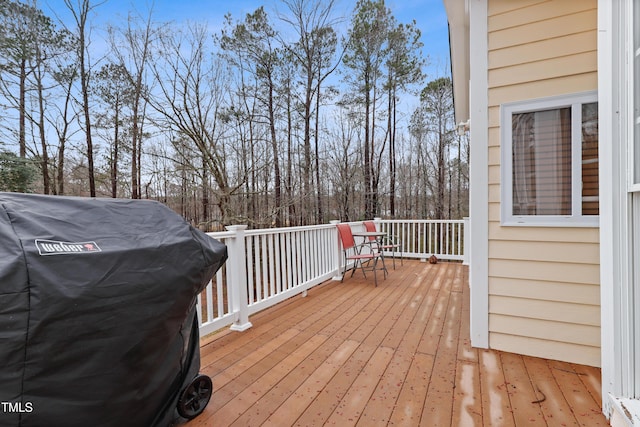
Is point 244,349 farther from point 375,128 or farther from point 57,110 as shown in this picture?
point 375,128

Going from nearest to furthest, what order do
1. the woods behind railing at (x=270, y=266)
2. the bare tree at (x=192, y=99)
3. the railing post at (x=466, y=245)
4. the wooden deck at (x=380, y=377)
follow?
1. the wooden deck at (x=380, y=377)
2. the woods behind railing at (x=270, y=266)
3. the railing post at (x=466, y=245)
4. the bare tree at (x=192, y=99)

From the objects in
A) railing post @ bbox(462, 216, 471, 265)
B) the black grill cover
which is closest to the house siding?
the black grill cover

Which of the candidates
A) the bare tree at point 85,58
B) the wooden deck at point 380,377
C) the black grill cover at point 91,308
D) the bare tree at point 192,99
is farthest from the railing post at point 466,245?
the bare tree at point 85,58

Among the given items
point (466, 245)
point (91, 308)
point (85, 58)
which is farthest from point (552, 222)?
point (85, 58)

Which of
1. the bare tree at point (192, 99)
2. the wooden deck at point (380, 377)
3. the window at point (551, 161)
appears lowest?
the wooden deck at point (380, 377)

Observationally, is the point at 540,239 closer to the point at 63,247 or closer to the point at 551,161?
the point at 551,161

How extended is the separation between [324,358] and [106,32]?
30.1ft

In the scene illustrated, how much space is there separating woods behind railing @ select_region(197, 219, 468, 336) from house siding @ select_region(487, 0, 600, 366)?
7.18ft

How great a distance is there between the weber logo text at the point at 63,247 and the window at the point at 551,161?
2702mm

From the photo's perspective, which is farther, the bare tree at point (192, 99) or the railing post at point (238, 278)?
the bare tree at point (192, 99)

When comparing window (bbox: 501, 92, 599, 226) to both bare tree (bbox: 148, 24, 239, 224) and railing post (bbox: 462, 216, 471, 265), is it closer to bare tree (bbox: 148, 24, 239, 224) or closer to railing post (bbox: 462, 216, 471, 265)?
railing post (bbox: 462, 216, 471, 265)

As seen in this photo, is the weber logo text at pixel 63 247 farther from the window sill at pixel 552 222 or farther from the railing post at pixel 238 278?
the window sill at pixel 552 222

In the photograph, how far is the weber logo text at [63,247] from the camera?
1.06m

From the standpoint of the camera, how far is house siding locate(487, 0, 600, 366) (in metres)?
2.26
